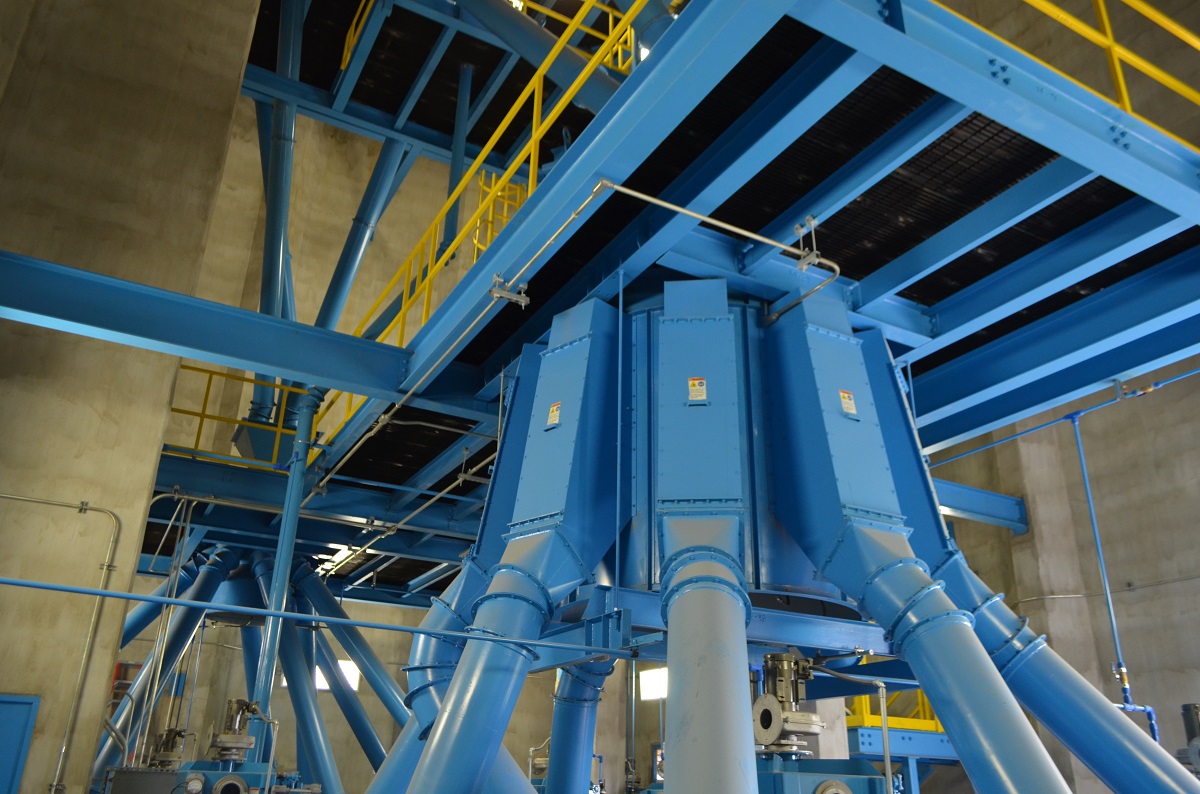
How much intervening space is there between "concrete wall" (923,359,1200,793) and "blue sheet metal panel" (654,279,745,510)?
11.1 meters

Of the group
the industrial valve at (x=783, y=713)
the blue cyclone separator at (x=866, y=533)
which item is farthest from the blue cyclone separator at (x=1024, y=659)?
the industrial valve at (x=783, y=713)

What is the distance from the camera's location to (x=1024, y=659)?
6520 millimetres

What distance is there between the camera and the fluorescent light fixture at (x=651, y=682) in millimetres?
21697

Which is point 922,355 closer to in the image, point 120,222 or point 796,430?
point 796,430

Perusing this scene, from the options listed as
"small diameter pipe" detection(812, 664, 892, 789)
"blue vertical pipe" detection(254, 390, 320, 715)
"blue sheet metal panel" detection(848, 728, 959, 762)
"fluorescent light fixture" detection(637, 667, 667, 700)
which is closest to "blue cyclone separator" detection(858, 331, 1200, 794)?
"small diameter pipe" detection(812, 664, 892, 789)

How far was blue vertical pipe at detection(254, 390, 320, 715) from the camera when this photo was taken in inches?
403

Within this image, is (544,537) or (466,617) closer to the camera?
(544,537)

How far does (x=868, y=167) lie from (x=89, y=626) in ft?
29.6

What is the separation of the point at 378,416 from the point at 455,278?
1559 cm

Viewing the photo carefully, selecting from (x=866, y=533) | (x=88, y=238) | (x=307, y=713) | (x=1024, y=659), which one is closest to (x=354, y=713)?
(x=307, y=713)

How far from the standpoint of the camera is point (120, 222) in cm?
1091

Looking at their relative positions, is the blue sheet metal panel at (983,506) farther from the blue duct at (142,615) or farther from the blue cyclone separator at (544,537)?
the blue duct at (142,615)

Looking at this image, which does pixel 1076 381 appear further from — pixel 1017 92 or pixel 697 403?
pixel 697 403

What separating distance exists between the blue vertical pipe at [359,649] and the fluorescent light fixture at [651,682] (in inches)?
323
